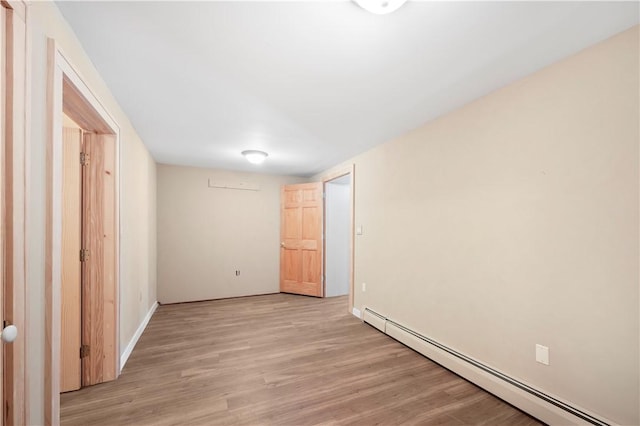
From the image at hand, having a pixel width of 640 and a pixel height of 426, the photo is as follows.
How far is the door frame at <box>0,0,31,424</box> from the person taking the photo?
895 mm

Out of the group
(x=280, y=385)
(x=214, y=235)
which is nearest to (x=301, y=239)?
(x=214, y=235)

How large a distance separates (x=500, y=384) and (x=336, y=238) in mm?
3343

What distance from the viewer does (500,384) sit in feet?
6.38

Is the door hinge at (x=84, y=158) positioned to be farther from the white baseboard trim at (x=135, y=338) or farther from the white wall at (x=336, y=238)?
the white wall at (x=336, y=238)

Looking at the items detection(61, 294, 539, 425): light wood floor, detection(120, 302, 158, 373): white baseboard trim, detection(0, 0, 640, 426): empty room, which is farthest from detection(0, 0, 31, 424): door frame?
detection(120, 302, 158, 373): white baseboard trim

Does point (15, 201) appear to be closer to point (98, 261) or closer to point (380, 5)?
point (98, 261)

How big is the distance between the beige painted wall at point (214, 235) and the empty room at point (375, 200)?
1095mm

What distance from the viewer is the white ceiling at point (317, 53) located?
51.0 inches

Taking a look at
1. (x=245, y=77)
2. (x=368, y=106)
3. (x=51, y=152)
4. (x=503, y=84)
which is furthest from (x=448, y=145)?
(x=51, y=152)

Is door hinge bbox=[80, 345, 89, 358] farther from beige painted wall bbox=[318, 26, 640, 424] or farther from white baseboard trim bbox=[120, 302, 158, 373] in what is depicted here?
beige painted wall bbox=[318, 26, 640, 424]

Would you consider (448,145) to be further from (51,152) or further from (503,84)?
(51,152)

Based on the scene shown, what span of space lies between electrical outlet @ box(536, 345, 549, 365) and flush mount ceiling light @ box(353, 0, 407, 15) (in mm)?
2233

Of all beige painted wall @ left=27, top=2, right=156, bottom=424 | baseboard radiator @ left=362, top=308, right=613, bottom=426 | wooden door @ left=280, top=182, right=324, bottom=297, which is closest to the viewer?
beige painted wall @ left=27, top=2, right=156, bottom=424

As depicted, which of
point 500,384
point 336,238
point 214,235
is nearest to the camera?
point 500,384
